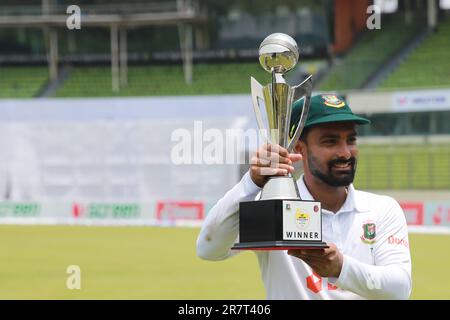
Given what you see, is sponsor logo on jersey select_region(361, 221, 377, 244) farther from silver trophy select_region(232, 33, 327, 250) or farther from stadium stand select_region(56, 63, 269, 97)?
stadium stand select_region(56, 63, 269, 97)

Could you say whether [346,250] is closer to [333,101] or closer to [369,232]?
[369,232]

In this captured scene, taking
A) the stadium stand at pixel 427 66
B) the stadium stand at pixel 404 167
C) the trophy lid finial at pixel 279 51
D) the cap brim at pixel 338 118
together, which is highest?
the stadium stand at pixel 427 66

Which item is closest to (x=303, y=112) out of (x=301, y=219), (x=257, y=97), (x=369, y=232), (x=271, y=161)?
(x=257, y=97)

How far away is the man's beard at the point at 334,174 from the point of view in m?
3.66

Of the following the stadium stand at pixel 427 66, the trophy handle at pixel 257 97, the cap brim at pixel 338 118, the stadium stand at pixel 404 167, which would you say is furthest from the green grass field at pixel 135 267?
the stadium stand at pixel 427 66

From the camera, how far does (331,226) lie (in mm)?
3920

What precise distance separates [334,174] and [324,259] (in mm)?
428

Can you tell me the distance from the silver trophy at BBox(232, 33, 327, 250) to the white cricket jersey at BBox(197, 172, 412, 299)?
0.40ft

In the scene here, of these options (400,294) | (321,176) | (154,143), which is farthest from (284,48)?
(154,143)

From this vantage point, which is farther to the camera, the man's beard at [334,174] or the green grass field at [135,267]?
the green grass field at [135,267]

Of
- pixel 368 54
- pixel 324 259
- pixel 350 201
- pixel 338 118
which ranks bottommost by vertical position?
pixel 324 259

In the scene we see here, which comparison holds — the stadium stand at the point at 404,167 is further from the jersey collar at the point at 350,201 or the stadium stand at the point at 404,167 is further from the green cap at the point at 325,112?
the green cap at the point at 325,112

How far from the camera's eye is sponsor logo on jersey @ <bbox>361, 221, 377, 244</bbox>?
3.83 m

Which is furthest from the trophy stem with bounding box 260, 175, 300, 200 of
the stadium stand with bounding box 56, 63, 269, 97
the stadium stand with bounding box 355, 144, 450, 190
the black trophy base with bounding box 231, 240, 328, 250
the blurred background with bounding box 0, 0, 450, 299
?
the stadium stand with bounding box 56, 63, 269, 97
